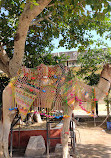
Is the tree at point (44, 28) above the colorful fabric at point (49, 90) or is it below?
above

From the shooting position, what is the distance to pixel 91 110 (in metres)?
3.05

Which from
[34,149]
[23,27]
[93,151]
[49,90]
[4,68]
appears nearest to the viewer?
[49,90]

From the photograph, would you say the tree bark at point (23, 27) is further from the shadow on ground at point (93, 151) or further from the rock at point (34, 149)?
the shadow on ground at point (93, 151)

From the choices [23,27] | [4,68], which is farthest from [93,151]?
[23,27]

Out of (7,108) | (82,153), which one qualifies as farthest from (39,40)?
(82,153)

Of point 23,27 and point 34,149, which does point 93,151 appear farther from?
point 23,27

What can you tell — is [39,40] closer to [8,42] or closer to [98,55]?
[8,42]

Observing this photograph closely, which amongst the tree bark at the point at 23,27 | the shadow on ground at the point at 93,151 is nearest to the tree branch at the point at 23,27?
the tree bark at the point at 23,27

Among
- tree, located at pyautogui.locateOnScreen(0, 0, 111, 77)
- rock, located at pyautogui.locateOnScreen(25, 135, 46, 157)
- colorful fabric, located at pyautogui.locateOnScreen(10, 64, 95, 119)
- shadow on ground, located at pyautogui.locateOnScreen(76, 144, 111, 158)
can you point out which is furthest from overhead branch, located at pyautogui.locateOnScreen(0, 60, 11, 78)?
shadow on ground, located at pyautogui.locateOnScreen(76, 144, 111, 158)

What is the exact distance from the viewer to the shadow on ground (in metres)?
4.36

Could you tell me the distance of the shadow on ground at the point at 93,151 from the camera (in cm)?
436

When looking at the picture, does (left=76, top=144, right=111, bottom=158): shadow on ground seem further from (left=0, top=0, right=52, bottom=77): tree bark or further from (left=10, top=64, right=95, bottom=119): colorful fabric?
(left=0, top=0, right=52, bottom=77): tree bark

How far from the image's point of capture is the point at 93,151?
15.7 feet

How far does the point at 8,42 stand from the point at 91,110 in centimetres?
380
